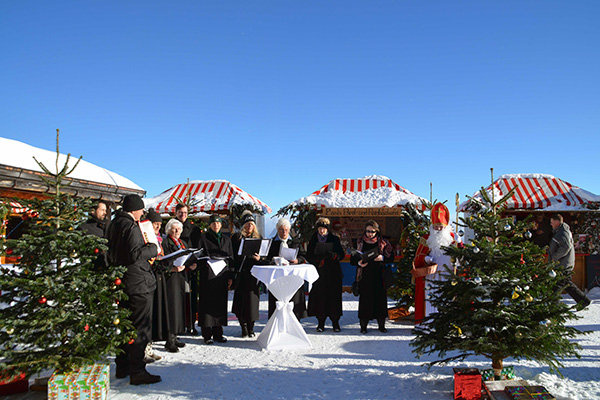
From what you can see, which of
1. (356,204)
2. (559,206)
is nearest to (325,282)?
(356,204)

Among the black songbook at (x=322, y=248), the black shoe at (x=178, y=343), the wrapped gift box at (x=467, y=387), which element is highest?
the black songbook at (x=322, y=248)

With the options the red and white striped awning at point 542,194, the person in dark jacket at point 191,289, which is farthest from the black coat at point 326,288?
the red and white striped awning at point 542,194

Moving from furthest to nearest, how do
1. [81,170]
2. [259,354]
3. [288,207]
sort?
[288,207] → [81,170] → [259,354]

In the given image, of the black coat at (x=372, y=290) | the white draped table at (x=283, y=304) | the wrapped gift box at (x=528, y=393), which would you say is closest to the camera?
the wrapped gift box at (x=528, y=393)

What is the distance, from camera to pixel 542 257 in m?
4.23

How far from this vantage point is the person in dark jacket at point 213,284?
20.5 ft

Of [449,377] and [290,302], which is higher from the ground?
[290,302]

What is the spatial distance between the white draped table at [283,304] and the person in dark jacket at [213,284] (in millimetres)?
628

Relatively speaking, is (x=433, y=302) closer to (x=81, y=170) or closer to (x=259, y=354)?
(x=259, y=354)

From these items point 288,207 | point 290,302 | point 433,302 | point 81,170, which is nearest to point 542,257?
point 433,302

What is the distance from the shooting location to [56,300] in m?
3.82

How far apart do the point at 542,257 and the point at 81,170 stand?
1160 cm

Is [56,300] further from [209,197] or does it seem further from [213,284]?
[209,197]

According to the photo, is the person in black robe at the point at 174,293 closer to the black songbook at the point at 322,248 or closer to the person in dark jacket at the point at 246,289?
the person in dark jacket at the point at 246,289
